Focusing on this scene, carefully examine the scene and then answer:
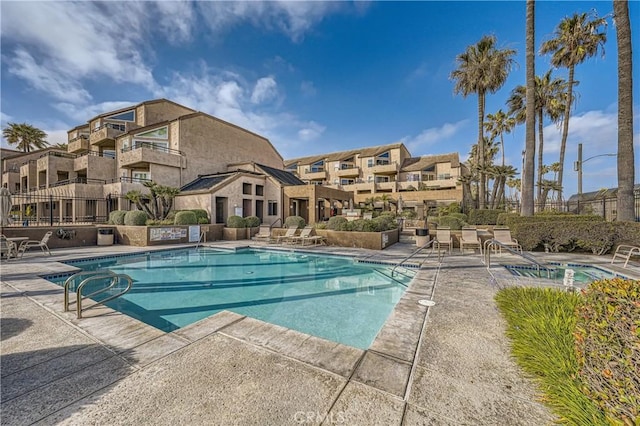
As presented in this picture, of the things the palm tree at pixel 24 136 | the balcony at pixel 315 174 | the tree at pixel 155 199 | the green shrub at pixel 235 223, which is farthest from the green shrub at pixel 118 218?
the palm tree at pixel 24 136

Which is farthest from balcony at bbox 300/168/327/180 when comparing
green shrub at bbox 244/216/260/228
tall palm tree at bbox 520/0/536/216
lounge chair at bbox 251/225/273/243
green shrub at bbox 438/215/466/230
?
tall palm tree at bbox 520/0/536/216

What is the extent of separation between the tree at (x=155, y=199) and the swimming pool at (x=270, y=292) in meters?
6.16

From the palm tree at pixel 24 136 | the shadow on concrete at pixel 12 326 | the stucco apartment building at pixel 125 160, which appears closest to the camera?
the shadow on concrete at pixel 12 326

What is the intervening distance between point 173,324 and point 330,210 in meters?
24.5

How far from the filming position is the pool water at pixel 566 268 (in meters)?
7.32

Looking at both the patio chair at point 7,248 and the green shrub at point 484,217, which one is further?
the green shrub at point 484,217

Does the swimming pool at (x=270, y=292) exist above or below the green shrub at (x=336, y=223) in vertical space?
below

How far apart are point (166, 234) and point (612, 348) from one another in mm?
17824

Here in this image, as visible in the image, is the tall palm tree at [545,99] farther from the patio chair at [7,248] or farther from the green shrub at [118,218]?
the patio chair at [7,248]

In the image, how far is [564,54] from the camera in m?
18.8

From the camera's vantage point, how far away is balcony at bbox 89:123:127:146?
2575cm

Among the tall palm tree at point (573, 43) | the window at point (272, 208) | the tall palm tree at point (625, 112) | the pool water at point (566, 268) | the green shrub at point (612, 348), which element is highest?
the tall palm tree at point (573, 43)

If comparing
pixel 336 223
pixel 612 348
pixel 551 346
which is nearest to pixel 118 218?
pixel 336 223

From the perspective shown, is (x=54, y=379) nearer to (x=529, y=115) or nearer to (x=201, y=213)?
(x=201, y=213)
